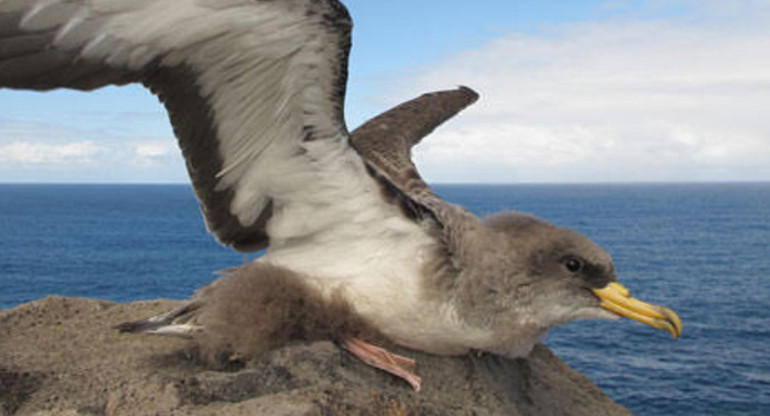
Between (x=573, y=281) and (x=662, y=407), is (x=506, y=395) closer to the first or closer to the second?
(x=573, y=281)

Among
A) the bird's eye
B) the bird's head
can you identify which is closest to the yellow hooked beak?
the bird's head

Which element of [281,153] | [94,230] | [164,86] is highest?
[164,86]

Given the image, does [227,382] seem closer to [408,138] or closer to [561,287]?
[561,287]

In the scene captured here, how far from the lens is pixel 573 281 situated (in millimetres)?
4238

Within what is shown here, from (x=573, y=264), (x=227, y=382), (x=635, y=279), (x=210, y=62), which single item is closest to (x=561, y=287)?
(x=573, y=264)

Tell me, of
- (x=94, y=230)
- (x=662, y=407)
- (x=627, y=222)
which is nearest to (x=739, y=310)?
(x=662, y=407)

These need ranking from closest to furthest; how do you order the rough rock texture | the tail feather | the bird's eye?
the rough rock texture < the bird's eye < the tail feather

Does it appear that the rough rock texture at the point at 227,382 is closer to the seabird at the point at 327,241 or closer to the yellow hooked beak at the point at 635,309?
the seabird at the point at 327,241

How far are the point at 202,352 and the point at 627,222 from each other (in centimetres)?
10015

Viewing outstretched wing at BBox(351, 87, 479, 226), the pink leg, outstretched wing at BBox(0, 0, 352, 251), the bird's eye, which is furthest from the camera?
outstretched wing at BBox(351, 87, 479, 226)

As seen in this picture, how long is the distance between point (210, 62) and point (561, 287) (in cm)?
249

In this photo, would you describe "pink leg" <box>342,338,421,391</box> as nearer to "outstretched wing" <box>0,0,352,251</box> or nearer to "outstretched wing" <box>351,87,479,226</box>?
"outstretched wing" <box>351,87,479,226</box>

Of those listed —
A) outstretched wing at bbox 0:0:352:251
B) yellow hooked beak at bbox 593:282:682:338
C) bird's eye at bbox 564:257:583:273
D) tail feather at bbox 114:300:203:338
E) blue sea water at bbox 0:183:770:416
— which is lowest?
blue sea water at bbox 0:183:770:416

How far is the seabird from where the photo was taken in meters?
3.54
